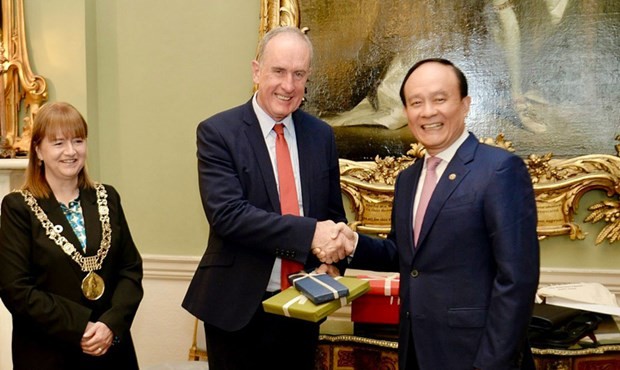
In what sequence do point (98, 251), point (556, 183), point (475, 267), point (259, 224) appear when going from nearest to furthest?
point (475, 267)
point (259, 224)
point (98, 251)
point (556, 183)

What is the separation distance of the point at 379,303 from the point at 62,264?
1139 mm

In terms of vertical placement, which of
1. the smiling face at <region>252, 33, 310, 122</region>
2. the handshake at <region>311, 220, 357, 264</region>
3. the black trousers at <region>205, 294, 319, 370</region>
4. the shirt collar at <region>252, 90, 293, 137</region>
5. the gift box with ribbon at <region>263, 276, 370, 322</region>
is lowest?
the black trousers at <region>205, 294, 319, 370</region>

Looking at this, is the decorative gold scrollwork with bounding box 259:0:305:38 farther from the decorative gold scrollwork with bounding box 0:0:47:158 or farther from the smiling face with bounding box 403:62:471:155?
the smiling face with bounding box 403:62:471:155

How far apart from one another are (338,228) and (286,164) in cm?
28

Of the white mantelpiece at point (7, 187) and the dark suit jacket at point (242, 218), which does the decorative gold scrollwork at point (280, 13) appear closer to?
the dark suit jacket at point (242, 218)

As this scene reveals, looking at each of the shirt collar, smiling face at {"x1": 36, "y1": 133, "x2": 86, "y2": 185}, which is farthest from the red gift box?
smiling face at {"x1": 36, "y1": 133, "x2": 86, "y2": 185}

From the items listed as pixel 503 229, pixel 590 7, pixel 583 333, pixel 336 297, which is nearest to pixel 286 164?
pixel 336 297

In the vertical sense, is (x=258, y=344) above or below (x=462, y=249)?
below

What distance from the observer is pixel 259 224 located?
1847mm

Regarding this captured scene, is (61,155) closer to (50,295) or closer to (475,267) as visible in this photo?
(50,295)

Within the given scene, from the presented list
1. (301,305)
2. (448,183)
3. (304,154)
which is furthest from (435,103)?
(301,305)

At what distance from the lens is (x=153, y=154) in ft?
11.4

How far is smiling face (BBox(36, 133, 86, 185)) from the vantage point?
2041mm

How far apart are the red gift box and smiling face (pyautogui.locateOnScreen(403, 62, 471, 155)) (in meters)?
0.65
